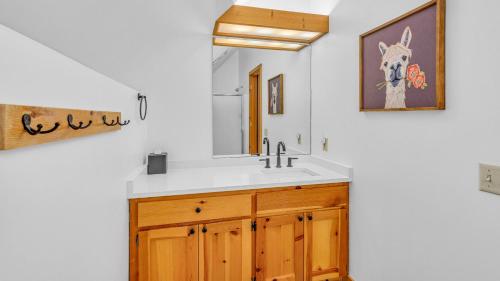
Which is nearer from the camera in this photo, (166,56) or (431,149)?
(431,149)

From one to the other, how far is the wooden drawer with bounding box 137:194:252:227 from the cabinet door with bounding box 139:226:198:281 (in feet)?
0.20

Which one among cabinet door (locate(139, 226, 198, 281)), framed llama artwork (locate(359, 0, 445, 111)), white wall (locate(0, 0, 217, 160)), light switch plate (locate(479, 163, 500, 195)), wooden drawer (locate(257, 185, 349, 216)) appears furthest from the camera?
white wall (locate(0, 0, 217, 160))

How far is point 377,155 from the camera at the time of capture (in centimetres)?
174

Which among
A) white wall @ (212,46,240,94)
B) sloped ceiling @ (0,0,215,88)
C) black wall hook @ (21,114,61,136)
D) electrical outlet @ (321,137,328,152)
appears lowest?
electrical outlet @ (321,137,328,152)

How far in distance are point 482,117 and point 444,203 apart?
0.43 metres

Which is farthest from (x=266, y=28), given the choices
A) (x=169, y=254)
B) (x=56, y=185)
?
(x=56, y=185)

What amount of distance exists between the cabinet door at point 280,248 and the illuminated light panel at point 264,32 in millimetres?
1460

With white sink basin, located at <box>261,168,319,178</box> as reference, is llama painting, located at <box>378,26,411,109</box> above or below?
above

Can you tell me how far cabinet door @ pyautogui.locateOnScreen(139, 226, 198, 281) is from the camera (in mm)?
1683

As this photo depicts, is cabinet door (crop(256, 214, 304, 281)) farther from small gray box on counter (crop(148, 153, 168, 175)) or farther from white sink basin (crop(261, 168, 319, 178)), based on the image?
small gray box on counter (crop(148, 153, 168, 175))

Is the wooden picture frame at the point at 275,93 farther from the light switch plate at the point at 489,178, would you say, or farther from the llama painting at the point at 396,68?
the light switch plate at the point at 489,178

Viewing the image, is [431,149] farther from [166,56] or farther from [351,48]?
[166,56]

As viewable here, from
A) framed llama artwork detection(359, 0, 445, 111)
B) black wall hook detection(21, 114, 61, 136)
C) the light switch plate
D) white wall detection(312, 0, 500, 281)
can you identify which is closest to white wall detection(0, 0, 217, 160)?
white wall detection(312, 0, 500, 281)

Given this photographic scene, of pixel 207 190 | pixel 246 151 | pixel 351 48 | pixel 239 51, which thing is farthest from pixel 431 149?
pixel 239 51
